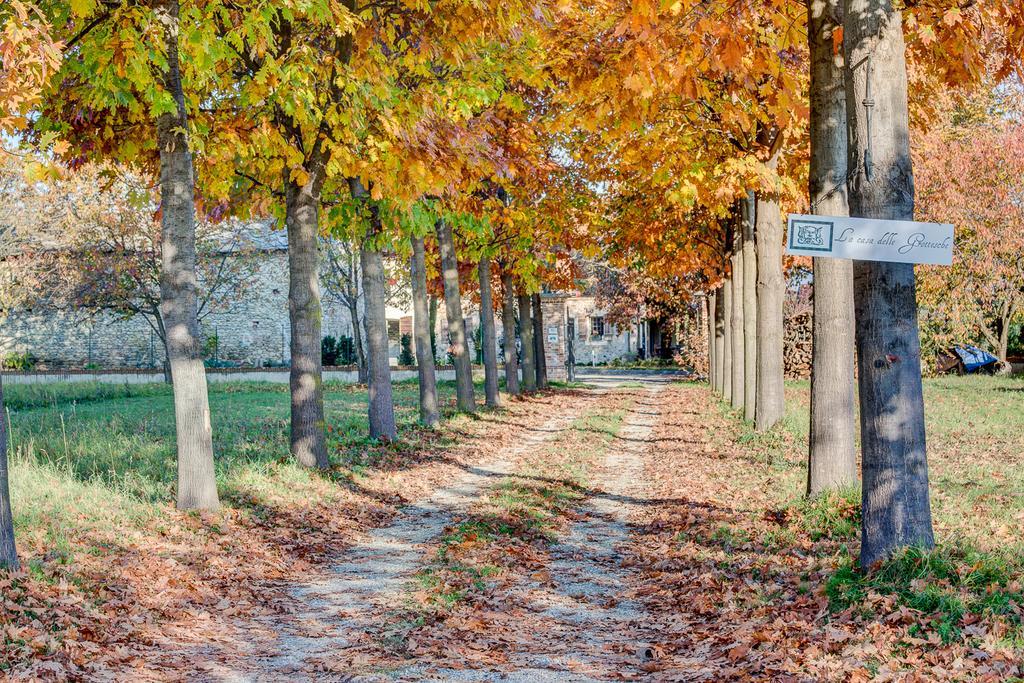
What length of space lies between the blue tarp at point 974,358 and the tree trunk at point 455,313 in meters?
26.2

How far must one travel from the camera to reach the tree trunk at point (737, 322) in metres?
19.8

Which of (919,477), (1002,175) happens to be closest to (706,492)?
(919,477)

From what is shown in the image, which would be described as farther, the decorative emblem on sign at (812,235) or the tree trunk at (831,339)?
the tree trunk at (831,339)

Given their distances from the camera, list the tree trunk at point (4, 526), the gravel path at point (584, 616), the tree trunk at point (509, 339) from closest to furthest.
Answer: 1. the gravel path at point (584, 616)
2. the tree trunk at point (4, 526)
3. the tree trunk at point (509, 339)

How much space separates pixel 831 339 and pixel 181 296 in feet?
20.9

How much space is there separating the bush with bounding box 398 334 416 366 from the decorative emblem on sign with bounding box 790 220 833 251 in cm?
4199

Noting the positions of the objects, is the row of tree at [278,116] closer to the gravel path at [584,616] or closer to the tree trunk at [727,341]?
the gravel path at [584,616]

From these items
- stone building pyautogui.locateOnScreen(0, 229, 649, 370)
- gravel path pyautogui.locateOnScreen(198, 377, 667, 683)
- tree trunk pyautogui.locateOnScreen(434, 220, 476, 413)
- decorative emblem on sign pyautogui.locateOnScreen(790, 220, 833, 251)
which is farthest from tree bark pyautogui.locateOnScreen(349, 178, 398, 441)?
stone building pyautogui.locateOnScreen(0, 229, 649, 370)

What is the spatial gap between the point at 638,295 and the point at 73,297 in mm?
25970

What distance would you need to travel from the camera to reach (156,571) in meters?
6.99

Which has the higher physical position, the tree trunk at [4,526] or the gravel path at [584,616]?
the tree trunk at [4,526]

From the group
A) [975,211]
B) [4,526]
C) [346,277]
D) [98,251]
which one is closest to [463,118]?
[4,526]

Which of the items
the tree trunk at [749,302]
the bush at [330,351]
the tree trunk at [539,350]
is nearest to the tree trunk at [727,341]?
the tree trunk at [749,302]

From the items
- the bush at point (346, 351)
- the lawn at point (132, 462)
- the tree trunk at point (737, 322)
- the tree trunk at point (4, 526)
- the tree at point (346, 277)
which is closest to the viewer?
the tree trunk at point (4, 526)
